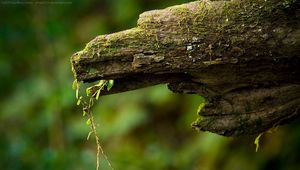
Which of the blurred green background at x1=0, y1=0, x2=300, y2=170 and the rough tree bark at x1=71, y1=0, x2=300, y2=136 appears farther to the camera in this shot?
the blurred green background at x1=0, y1=0, x2=300, y2=170

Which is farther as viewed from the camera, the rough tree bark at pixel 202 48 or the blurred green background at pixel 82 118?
the blurred green background at pixel 82 118

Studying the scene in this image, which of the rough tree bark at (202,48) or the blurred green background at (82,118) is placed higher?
the rough tree bark at (202,48)

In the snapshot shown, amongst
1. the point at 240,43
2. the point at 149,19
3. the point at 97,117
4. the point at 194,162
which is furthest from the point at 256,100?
the point at 97,117

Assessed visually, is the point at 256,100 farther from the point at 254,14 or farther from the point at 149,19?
the point at 149,19

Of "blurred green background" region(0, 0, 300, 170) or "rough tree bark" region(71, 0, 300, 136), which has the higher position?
"rough tree bark" region(71, 0, 300, 136)
